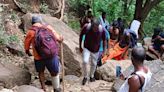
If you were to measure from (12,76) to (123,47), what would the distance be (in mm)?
4403

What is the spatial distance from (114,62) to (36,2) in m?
5.62

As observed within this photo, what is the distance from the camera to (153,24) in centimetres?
1953

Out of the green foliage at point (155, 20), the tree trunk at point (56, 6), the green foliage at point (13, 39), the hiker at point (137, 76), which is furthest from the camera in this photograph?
the green foliage at point (155, 20)

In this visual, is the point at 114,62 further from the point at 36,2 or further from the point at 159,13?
the point at 159,13

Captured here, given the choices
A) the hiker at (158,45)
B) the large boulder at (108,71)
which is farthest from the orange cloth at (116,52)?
the large boulder at (108,71)

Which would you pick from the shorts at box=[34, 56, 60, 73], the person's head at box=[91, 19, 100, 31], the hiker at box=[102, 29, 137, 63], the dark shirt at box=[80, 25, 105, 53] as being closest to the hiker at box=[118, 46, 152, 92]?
the shorts at box=[34, 56, 60, 73]

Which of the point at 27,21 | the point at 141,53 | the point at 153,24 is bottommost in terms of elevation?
the point at 153,24

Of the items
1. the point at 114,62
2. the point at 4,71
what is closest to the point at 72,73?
the point at 114,62

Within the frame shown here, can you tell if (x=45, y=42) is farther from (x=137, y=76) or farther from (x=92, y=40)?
(x=137, y=76)

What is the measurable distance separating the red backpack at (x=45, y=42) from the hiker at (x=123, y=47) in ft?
13.4

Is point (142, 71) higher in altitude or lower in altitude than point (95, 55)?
higher

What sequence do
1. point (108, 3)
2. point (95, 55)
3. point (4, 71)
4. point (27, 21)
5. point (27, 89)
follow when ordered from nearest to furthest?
point (27, 89) → point (4, 71) → point (95, 55) → point (27, 21) → point (108, 3)

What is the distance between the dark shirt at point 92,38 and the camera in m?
9.09

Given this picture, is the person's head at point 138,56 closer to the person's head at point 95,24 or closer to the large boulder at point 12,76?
the large boulder at point 12,76
